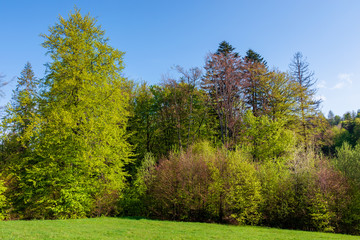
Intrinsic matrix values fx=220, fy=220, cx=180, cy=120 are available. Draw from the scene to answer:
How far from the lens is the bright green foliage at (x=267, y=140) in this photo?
22.8m

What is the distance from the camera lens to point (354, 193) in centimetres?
1518

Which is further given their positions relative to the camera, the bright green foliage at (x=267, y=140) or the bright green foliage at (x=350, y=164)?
the bright green foliage at (x=267, y=140)

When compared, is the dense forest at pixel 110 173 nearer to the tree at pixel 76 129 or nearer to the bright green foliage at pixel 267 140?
the tree at pixel 76 129

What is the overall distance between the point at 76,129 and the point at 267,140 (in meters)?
19.0

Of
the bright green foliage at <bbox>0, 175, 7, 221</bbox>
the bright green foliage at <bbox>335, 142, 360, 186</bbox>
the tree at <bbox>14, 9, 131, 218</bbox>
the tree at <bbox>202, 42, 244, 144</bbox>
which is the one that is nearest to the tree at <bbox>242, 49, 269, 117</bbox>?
the tree at <bbox>202, 42, 244, 144</bbox>

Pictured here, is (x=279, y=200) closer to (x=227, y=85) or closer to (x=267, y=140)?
(x=267, y=140)

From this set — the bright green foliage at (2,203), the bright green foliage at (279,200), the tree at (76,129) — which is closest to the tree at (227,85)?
the bright green foliage at (279,200)

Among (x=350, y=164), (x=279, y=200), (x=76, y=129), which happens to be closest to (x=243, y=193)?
(x=279, y=200)

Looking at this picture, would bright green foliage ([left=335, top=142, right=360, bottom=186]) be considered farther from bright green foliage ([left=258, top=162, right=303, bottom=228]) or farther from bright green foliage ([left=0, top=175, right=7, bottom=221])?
bright green foliage ([left=0, top=175, right=7, bottom=221])

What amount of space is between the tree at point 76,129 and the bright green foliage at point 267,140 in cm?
1410

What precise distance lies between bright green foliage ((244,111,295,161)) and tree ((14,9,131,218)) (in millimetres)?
14100

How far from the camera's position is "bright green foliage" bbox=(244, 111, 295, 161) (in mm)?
22766

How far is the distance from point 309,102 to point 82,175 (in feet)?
91.0

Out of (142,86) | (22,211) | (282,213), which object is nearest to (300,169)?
(282,213)
